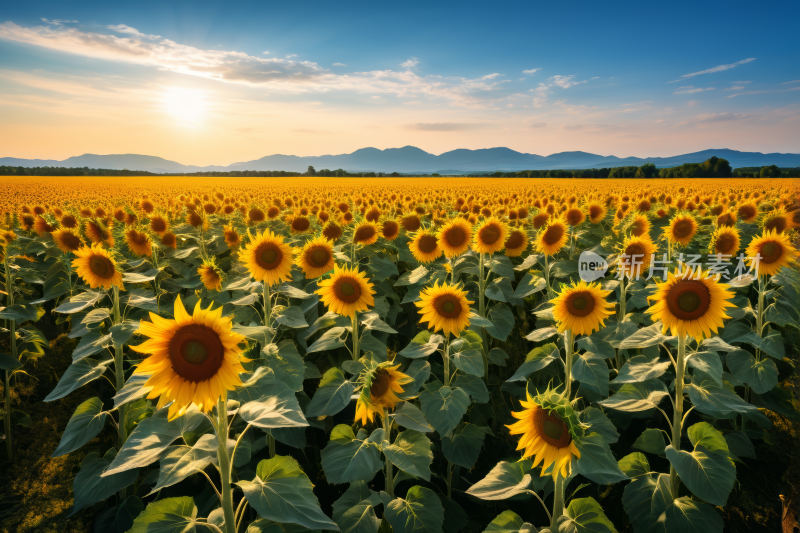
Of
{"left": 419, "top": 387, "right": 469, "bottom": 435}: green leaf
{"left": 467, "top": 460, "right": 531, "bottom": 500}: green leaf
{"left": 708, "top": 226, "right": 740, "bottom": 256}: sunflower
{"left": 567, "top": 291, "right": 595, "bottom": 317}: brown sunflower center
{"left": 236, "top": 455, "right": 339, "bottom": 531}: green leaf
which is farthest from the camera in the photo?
{"left": 708, "top": 226, "right": 740, "bottom": 256}: sunflower

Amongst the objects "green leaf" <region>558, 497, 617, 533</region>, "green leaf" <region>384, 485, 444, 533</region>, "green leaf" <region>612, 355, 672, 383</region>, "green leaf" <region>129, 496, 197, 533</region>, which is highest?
"green leaf" <region>612, 355, 672, 383</region>

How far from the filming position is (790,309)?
179 inches

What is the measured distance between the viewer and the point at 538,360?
3.89 m

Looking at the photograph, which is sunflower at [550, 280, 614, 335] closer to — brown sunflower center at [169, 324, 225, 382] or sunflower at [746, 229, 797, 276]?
sunflower at [746, 229, 797, 276]

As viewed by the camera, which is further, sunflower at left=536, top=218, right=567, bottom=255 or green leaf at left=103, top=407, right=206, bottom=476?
sunflower at left=536, top=218, right=567, bottom=255

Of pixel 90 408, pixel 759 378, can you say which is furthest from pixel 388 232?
pixel 759 378

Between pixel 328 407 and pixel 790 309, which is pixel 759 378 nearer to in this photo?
pixel 790 309

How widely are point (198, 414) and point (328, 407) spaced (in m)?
1.02

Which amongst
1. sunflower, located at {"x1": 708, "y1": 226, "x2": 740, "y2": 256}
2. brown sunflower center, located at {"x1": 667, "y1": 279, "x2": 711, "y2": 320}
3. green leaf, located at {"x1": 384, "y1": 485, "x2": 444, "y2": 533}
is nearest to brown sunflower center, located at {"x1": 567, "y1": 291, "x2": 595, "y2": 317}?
brown sunflower center, located at {"x1": 667, "y1": 279, "x2": 711, "y2": 320}

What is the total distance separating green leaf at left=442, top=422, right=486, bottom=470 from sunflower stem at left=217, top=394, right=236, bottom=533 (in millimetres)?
2120

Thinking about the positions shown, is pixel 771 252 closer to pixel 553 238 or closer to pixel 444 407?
pixel 553 238

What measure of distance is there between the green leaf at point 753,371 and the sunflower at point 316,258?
4.12 metres

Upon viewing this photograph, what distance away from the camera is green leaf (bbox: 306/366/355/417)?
10.2 ft

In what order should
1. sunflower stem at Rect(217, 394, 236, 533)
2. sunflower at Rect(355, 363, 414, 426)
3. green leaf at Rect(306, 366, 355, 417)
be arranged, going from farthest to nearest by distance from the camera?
1. green leaf at Rect(306, 366, 355, 417)
2. sunflower at Rect(355, 363, 414, 426)
3. sunflower stem at Rect(217, 394, 236, 533)
